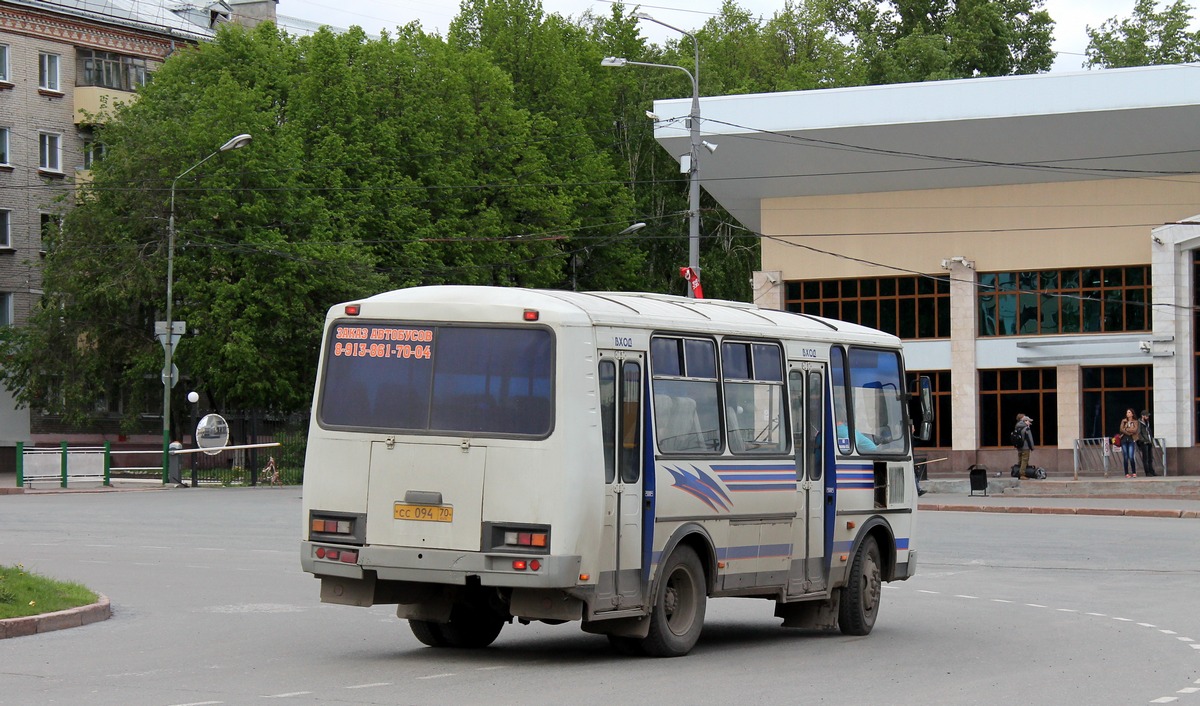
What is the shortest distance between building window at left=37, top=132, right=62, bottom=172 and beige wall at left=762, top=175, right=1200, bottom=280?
2863 centimetres

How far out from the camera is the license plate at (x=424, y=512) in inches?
474

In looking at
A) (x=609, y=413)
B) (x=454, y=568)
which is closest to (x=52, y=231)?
(x=609, y=413)

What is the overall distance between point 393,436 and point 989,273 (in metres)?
41.7

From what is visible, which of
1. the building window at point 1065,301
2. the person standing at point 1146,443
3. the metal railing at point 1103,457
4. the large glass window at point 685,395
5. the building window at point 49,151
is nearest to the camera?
the large glass window at point 685,395

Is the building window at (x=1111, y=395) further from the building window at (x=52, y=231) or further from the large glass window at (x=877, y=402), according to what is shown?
the large glass window at (x=877, y=402)

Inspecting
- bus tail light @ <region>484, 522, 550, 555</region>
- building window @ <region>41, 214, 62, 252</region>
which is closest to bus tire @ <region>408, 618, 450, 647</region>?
bus tail light @ <region>484, 522, 550, 555</region>

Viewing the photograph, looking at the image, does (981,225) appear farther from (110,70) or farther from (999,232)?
(110,70)

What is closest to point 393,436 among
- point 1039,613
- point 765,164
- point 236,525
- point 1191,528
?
point 1039,613

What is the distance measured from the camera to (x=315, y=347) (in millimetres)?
52688

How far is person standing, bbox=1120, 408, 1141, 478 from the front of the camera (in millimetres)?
45469

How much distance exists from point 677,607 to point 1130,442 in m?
35.3

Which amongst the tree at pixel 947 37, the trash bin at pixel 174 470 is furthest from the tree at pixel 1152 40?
the trash bin at pixel 174 470

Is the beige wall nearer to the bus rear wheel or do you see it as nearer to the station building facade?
the station building facade

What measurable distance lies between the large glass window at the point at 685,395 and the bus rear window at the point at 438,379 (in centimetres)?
120
